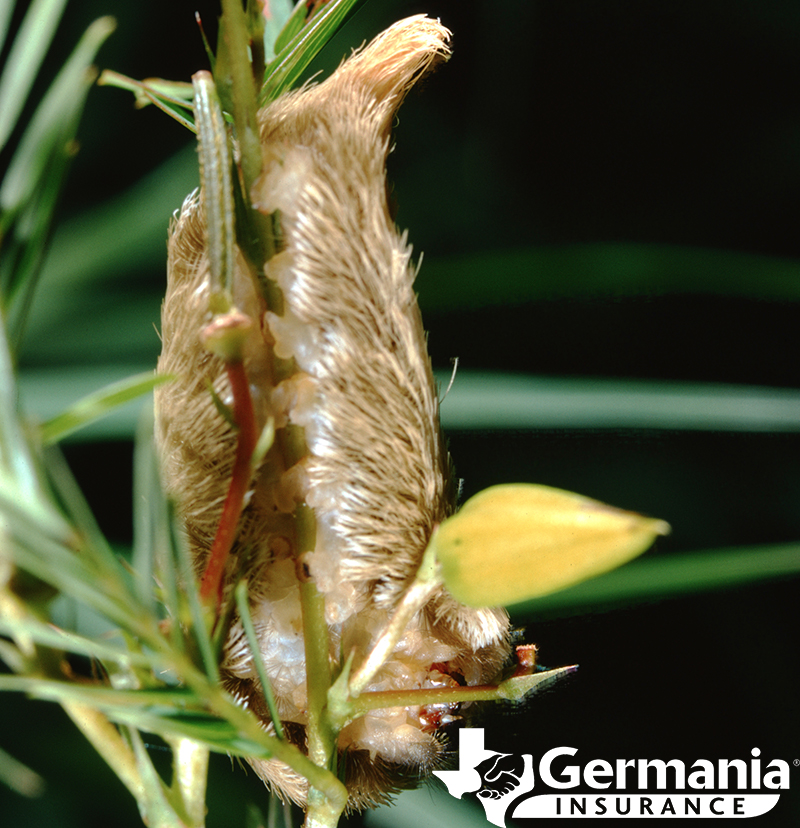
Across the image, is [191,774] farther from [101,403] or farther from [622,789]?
[622,789]

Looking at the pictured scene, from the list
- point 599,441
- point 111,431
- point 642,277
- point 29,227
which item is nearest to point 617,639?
point 599,441

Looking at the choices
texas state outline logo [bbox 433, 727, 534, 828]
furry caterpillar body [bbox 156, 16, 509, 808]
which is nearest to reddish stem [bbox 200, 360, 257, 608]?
furry caterpillar body [bbox 156, 16, 509, 808]

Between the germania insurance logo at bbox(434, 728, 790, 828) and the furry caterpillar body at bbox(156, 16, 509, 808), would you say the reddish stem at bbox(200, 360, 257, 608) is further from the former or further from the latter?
the germania insurance logo at bbox(434, 728, 790, 828)

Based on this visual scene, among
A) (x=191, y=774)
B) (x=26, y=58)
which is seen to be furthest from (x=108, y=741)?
(x=26, y=58)

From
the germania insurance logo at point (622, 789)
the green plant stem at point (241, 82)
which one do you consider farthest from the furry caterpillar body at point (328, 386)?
the germania insurance logo at point (622, 789)

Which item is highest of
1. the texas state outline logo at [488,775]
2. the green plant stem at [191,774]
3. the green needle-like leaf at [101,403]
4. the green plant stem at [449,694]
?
the green needle-like leaf at [101,403]

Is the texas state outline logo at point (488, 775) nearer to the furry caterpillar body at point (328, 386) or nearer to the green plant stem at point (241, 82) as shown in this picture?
the furry caterpillar body at point (328, 386)
